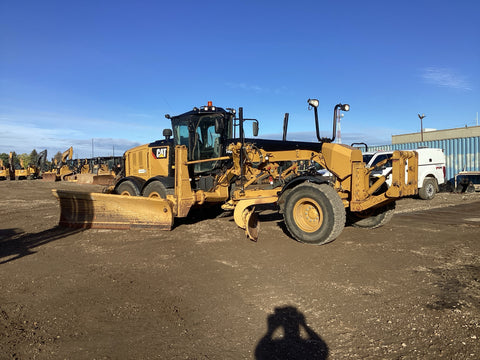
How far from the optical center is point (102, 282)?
450cm

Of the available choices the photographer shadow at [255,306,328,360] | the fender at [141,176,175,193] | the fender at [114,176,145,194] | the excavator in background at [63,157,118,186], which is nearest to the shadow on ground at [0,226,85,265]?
the fender at [114,176,145,194]

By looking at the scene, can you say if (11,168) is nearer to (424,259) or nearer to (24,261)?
(24,261)

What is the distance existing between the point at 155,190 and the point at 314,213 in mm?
4119

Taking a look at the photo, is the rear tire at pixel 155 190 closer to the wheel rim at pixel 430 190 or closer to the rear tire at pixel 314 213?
the rear tire at pixel 314 213

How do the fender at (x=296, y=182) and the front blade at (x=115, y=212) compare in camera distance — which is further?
the front blade at (x=115, y=212)

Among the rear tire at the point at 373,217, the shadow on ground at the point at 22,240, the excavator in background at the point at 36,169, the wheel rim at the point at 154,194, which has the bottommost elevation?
the shadow on ground at the point at 22,240

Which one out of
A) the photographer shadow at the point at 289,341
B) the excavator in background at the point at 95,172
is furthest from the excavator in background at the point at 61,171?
the photographer shadow at the point at 289,341

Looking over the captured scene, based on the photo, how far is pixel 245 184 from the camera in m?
7.38

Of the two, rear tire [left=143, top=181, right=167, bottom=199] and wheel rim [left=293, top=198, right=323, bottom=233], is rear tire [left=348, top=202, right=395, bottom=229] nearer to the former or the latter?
wheel rim [left=293, top=198, right=323, bottom=233]

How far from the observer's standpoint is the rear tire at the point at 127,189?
9.24 metres

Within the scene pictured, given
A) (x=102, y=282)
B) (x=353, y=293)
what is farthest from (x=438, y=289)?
(x=102, y=282)

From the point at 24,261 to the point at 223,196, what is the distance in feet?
13.1

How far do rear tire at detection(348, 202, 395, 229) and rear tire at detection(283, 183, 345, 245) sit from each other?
1.71 m

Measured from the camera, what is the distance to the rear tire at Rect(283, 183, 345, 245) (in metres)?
5.67
